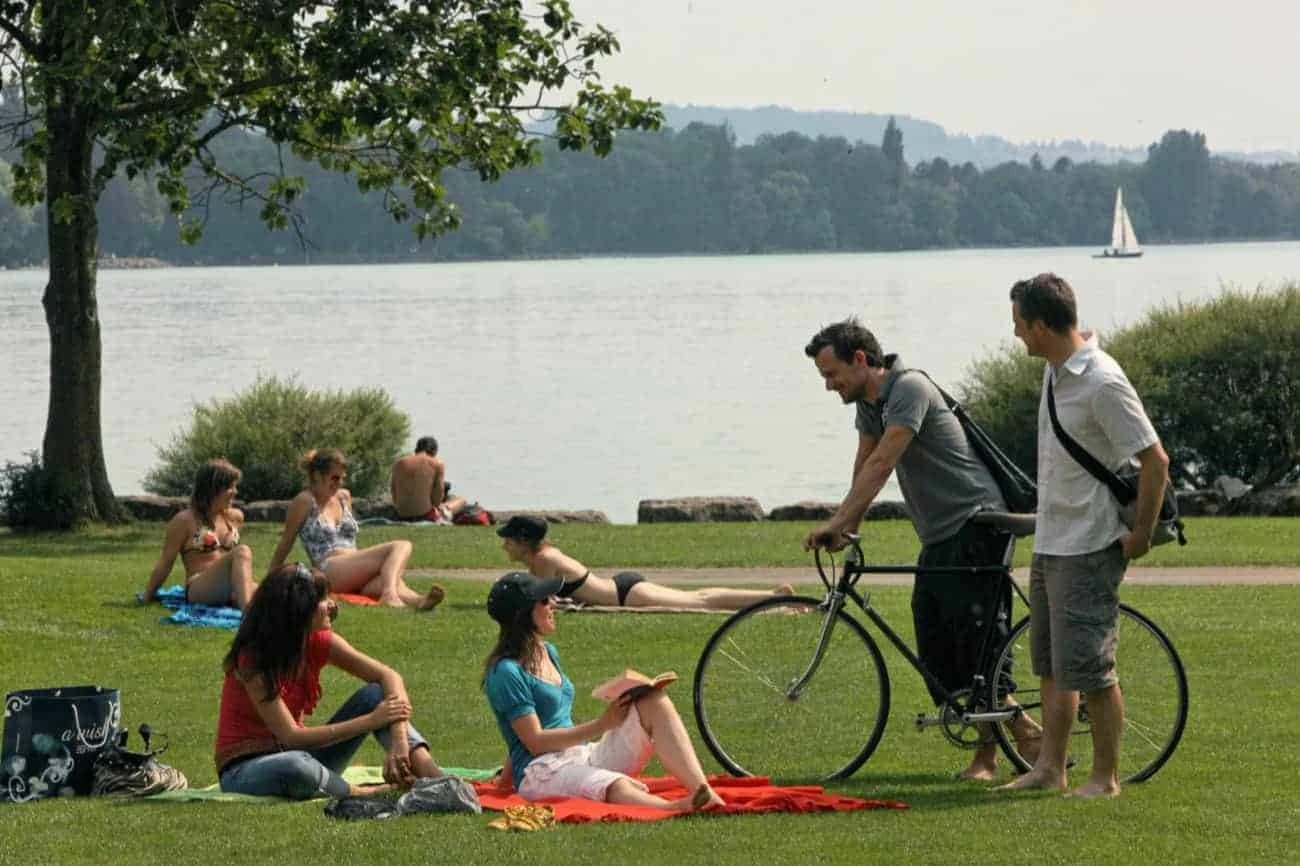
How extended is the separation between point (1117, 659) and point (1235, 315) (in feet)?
67.9

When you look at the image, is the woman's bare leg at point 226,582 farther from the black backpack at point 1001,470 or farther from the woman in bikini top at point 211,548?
the black backpack at point 1001,470

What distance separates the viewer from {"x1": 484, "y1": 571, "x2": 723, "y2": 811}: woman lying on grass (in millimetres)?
8477

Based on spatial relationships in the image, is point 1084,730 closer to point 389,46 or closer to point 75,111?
point 389,46

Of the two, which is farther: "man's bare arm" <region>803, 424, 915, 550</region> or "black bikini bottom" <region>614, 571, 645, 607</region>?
"black bikini bottom" <region>614, 571, 645, 607</region>

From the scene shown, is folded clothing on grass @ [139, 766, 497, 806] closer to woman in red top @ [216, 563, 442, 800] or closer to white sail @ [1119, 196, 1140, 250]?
woman in red top @ [216, 563, 442, 800]

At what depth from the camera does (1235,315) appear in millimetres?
28969

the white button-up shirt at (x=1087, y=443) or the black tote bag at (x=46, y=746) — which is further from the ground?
the white button-up shirt at (x=1087, y=443)

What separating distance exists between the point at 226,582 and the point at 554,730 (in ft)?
21.2

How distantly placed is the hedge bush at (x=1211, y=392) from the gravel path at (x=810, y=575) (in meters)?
9.78

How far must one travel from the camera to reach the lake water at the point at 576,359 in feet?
148

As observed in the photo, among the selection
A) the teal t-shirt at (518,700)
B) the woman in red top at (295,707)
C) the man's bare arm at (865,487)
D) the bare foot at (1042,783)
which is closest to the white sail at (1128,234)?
the man's bare arm at (865,487)

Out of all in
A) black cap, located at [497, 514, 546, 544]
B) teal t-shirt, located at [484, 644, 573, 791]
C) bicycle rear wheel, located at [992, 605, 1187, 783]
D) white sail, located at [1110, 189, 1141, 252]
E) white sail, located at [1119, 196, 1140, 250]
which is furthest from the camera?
white sail, located at [1119, 196, 1140, 250]

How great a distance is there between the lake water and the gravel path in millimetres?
12749

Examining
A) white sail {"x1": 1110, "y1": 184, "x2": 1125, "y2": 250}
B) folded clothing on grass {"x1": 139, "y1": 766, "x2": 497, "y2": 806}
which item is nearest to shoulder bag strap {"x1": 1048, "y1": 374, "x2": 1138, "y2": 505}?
folded clothing on grass {"x1": 139, "y1": 766, "x2": 497, "y2": 806}
